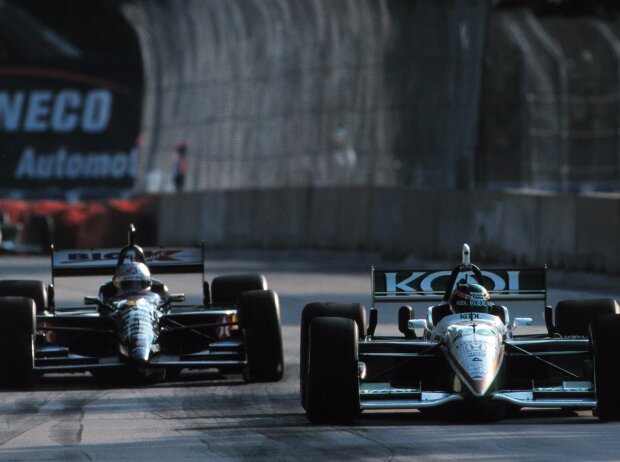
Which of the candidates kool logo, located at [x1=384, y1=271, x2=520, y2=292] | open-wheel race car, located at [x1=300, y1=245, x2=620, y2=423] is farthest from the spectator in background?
open-wheel race car, located at [x1=300, y1=245, x2=620, y2=423]

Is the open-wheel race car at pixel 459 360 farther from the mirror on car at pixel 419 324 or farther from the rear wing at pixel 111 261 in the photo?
the rear wing at pixel 111 261

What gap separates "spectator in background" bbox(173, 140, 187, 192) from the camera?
37281 mm

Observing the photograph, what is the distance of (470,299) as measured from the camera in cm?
1101

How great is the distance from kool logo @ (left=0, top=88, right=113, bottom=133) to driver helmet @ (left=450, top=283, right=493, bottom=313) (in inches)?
1906

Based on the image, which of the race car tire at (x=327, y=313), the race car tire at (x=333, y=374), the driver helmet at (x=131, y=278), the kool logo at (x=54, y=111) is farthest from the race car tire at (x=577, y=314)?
the kool logo at (x=54, y=111)

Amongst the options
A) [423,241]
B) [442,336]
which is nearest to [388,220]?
[423,241]

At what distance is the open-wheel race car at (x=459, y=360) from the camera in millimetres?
9969

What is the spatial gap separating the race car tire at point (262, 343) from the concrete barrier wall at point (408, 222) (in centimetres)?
930

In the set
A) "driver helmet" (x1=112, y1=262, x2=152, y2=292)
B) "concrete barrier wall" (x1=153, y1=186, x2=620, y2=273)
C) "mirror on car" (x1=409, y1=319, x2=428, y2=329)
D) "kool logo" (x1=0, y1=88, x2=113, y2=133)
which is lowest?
"mirror on car" (x1=409, y1=319, x2=428, y2=329)

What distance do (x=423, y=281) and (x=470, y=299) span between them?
3.31 ft

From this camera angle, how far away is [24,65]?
59.3m

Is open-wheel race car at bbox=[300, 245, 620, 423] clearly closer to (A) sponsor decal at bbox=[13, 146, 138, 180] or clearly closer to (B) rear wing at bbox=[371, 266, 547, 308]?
(B) rear wing at bbox=[371, 266, 547, 308]

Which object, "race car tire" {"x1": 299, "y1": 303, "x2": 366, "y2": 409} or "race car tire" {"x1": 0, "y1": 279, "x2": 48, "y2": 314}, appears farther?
"race car tire" {"x1": 0, "y1": 279, "x2": 48, "y2": 314}

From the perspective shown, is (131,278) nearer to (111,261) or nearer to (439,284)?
(111,261)
